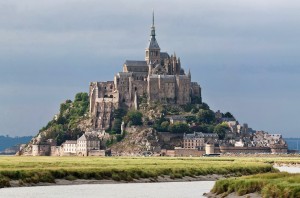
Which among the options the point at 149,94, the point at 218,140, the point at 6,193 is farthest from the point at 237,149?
the point at 6,193

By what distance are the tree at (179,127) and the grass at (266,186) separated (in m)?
121

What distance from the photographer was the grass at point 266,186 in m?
57.5

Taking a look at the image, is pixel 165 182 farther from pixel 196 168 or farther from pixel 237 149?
pixel 237 149

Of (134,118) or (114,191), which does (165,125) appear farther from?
(114,191)

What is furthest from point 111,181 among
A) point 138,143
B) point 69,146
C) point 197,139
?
point 197,139

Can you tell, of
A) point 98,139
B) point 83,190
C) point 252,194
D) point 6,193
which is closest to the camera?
point 252,194

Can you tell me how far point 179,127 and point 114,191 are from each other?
4578 inches

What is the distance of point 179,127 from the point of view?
193875 mm

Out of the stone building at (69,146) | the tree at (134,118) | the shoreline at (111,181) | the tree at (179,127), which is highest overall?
the tree at (134,118)

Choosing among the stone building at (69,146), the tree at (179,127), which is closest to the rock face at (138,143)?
the tree at (179,127)

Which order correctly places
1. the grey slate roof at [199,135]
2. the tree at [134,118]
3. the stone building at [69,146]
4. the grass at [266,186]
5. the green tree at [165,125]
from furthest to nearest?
1. the tree at [134,118]
2. the grey slate roof at [199,135]
3. the green tree at [165,125]
4. the stone building at [69,146]
5. the grass at [266,186]

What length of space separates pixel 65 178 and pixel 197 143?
109942 mm

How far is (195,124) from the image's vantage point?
200 metres

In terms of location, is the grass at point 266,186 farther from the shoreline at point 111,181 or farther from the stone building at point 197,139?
the stone building at point 197,139
